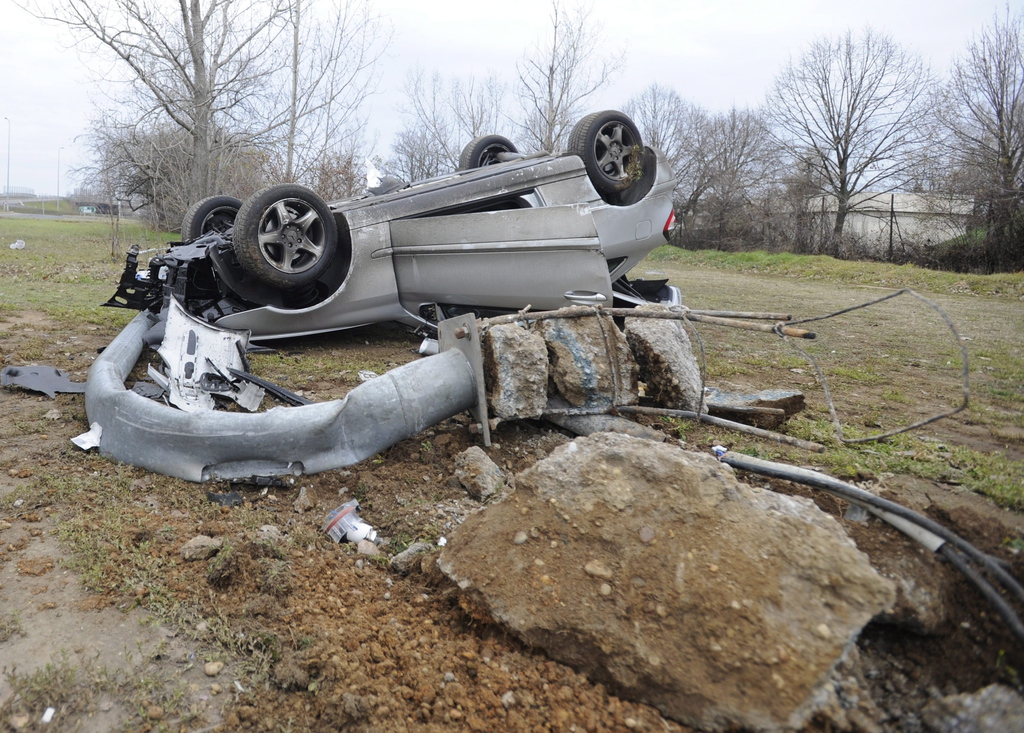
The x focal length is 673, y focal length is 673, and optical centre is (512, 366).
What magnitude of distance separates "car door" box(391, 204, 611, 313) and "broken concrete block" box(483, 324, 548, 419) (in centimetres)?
239

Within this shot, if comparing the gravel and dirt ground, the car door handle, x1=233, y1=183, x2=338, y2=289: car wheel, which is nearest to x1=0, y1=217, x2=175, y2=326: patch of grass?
x1=233, y1=183, x2=338, y2=289: car wheel

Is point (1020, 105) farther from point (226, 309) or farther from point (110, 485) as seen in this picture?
point (110, 485)

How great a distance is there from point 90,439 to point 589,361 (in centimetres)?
283

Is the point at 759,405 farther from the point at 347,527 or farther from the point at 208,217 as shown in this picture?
the point at 208,217

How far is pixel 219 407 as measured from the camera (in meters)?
4.37

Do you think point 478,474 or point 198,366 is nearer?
point 478,474

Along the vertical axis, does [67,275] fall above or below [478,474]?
above

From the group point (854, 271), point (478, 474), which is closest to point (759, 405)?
point (478, 474)

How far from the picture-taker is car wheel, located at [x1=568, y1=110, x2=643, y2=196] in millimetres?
6531

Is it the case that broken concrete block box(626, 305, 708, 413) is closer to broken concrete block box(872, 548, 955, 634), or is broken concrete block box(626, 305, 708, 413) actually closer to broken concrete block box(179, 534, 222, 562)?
broken concrete block box(872, 548, 955, 634)

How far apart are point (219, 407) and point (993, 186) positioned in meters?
19.5

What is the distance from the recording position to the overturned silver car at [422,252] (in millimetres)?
5691

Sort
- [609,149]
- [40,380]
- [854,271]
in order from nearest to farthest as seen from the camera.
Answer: [40,380], [609,149], [854,271]

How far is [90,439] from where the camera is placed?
3.66 metres
